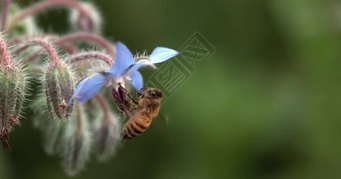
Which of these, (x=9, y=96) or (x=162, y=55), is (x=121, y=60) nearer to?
(x=162, y=55)

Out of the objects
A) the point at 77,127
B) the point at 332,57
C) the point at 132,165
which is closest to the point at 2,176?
the point at 132,165

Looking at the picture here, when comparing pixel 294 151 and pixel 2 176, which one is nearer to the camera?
pixel 2 176

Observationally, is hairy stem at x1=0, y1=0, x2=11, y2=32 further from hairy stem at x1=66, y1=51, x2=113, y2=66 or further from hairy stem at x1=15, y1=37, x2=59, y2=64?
hairy stem at x1=66, y1=51, x2=113, y2=66

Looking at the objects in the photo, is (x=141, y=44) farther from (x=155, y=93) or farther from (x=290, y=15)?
(x=155, y=93)

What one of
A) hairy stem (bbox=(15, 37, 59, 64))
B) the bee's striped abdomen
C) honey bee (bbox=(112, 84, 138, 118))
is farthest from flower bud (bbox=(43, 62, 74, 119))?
the bee's striped abdomen

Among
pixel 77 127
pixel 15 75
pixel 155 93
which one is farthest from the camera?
pixel 77 127

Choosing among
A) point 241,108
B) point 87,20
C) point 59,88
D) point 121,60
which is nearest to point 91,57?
point 59,88

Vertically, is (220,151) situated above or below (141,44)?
below
